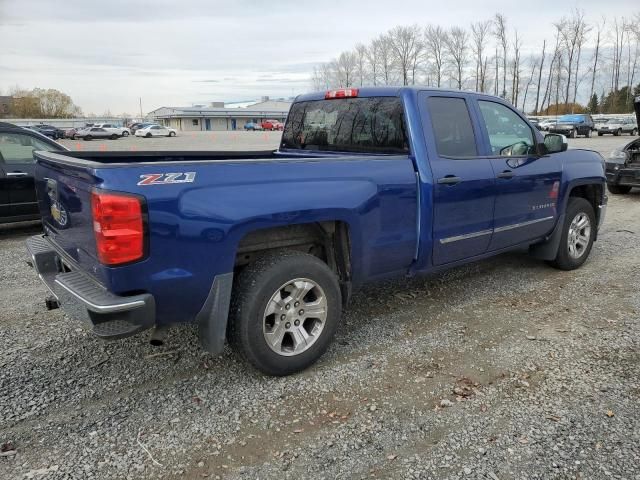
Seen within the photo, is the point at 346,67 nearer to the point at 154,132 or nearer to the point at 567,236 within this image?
the point at 154,132

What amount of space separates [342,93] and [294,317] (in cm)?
221

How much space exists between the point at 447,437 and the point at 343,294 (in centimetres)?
134

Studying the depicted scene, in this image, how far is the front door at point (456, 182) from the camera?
13.5 feet

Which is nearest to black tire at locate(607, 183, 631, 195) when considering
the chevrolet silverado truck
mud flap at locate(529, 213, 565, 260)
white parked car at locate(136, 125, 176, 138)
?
the chevrolet silverado truck

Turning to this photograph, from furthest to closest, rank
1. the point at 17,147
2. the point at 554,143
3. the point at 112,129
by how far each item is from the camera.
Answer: the point at 112,129, the point at 17,147, the point at 554,143

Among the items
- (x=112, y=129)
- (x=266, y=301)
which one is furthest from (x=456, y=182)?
(x=112, y=129)

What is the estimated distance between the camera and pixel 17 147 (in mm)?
7719

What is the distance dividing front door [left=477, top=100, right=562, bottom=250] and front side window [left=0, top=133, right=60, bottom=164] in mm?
6501

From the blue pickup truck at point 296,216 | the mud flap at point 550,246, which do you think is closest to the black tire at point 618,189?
the mud flap at point 550,246

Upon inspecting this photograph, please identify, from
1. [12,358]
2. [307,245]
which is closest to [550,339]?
[307,245]

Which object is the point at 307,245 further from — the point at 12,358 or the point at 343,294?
the point at 12,358

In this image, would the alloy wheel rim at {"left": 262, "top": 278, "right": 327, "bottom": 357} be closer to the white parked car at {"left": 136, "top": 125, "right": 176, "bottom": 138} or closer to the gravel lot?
the gravel lot

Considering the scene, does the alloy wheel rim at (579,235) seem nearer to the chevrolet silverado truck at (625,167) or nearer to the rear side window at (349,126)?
the rear side window at (349,126)

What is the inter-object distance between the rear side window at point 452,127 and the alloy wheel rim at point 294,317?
161cm
